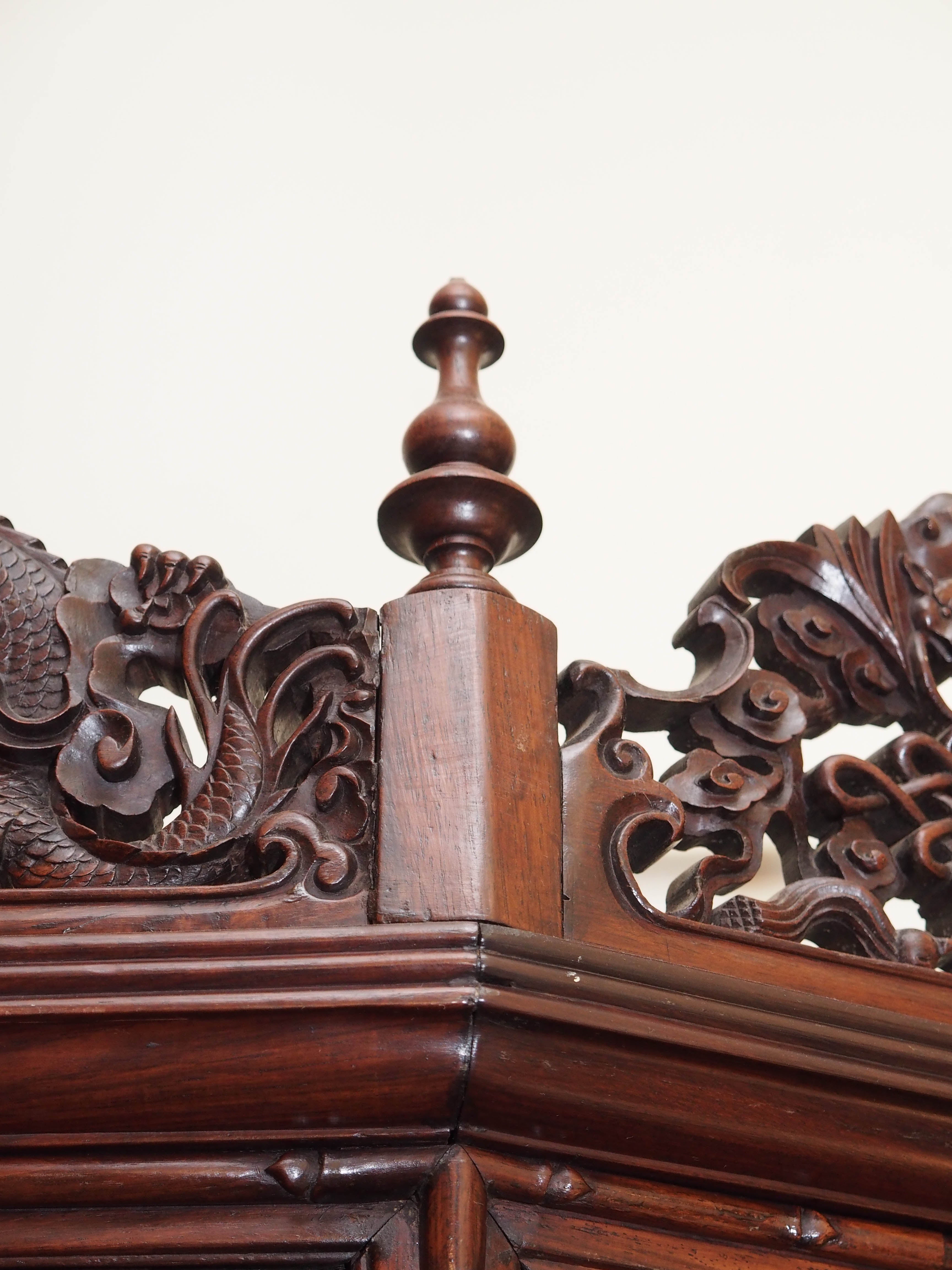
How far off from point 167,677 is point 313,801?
5.5 inches

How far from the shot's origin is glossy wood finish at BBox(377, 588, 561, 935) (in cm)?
61

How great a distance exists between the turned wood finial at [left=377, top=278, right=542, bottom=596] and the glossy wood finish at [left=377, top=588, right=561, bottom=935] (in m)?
0.03

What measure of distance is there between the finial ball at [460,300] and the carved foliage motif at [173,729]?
0.68ft

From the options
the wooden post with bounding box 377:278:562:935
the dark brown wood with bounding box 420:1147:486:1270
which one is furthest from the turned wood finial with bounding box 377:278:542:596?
the dark brown wood with bounding box 420:1147:486:1270

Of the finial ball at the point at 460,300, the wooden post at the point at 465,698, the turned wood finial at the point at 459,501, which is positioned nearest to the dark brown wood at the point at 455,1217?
the wooden post at the point at 465,698

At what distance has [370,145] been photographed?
57.9 inches

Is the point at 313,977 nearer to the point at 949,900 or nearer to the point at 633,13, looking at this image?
the point at 949,900

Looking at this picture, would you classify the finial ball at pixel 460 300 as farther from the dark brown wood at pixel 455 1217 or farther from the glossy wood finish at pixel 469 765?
the dark brown wood at pixel 455 1217

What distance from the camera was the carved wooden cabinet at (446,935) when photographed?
0.58 m

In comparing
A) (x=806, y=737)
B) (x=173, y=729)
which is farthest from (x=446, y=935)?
(x=806, y=737)

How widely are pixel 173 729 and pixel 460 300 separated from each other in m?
0.32

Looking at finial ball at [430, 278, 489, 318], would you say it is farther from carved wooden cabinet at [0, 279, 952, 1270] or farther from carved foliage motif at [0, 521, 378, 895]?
carved foliage motif at [0, 521, 378, 895]

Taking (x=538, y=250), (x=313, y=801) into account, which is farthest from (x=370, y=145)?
(x=313, y=801)

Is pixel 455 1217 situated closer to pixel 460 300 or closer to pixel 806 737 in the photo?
pixel 806 737
